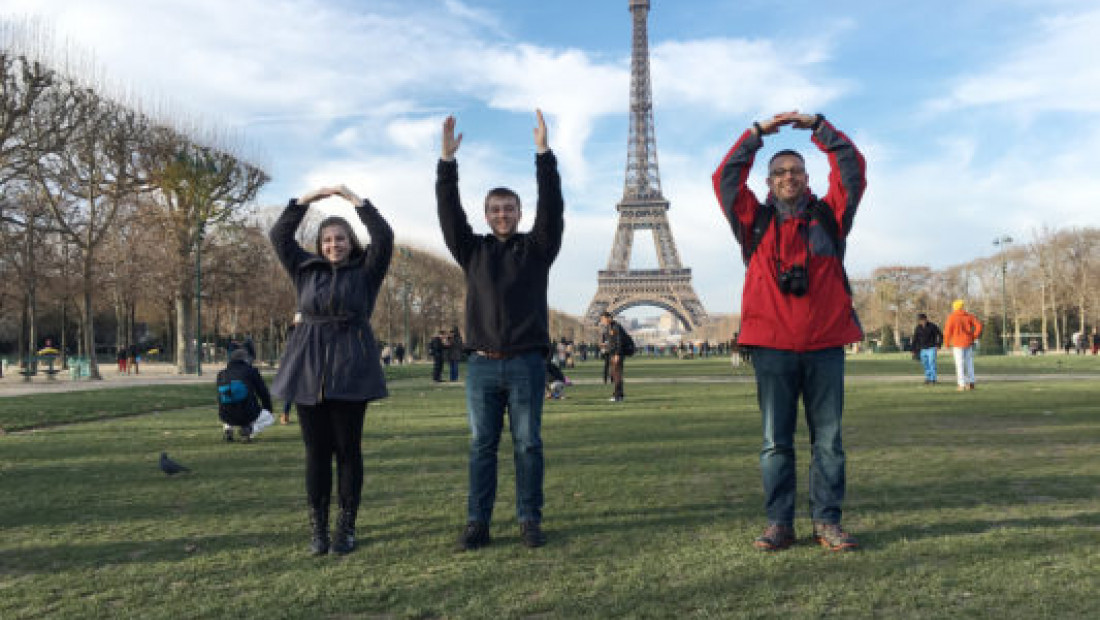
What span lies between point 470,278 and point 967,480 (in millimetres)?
3693

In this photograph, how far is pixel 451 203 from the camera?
14.4ft

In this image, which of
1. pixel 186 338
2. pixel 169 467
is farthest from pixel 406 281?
pixel 169 467

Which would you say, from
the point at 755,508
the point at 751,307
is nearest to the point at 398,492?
the point at 755,508

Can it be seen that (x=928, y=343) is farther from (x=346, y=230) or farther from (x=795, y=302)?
(x=346, y=230)

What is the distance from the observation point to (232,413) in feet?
28.8

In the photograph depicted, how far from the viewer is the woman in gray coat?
4.17m

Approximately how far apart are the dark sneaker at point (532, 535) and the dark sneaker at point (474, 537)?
0.20m

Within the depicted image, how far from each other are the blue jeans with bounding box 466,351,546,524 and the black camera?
4.21 ft

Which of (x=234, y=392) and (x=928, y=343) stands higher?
(x=928, y=343)

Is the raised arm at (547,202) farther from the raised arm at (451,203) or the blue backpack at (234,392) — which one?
the blue backpack at (234,392)

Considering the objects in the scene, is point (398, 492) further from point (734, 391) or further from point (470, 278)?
point (734, 391)

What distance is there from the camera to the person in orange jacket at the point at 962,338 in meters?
15.3

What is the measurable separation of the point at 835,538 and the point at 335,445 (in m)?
2.51

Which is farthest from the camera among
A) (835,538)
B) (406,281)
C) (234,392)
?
(406,281)
